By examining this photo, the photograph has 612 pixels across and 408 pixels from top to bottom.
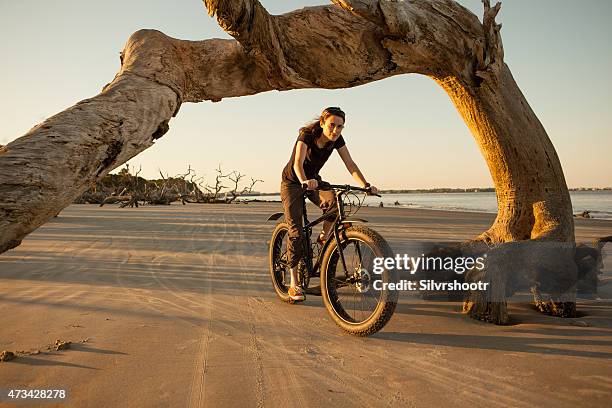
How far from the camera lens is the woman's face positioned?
4.22 meters

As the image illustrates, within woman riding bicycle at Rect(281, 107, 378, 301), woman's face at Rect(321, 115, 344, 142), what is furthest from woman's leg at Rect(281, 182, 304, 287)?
woman's face at Rect(321, 115, 344, 142)

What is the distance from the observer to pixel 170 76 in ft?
12.8

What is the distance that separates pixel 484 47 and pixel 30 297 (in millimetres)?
5718

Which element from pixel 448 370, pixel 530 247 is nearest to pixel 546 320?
pixel 530 247

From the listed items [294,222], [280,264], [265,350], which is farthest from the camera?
[280,264]

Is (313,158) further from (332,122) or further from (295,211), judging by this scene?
(295,211)

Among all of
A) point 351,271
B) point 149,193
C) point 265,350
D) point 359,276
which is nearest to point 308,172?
point 351,271

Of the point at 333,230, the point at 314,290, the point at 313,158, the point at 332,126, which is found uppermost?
the point at 332,126

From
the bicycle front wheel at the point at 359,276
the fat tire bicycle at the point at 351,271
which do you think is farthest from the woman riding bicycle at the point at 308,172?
the bicycle front wheel at the point at 359,276

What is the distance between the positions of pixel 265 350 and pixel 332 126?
7.50 feet

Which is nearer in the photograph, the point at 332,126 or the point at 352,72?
the point at 332,126

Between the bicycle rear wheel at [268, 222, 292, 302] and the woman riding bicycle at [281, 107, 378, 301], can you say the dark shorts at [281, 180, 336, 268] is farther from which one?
the bicycle rear wheel at [268, 222, 292, 302]

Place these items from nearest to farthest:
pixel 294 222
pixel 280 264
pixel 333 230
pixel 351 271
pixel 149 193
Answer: pixel 351 271 → pixel 333 230 → pixel 294 222 → pixel 280 264 → pixel 149 193

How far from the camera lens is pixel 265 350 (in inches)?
123
